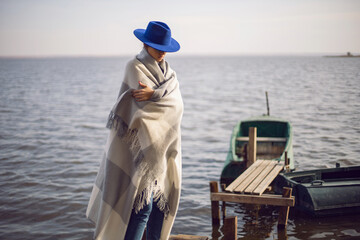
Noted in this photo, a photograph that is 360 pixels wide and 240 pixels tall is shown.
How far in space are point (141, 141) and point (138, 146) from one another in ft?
0.19

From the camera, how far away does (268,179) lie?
29.1 feet

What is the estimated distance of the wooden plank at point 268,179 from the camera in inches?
308

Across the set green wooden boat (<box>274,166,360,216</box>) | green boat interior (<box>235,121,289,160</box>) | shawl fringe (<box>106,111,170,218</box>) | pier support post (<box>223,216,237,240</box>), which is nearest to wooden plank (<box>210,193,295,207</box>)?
green wooden boat (<box>274,166,360,216</box>)

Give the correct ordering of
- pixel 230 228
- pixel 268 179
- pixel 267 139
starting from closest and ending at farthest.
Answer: pixel 230 228 → pixel 268 179 → pixel 267 139

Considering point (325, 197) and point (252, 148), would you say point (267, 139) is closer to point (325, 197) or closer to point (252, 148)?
point (252, 148)

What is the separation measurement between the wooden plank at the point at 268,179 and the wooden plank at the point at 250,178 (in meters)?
0.24

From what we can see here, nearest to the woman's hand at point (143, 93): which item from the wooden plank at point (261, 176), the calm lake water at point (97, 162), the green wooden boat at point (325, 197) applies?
the wooden plank at point (261, 176)

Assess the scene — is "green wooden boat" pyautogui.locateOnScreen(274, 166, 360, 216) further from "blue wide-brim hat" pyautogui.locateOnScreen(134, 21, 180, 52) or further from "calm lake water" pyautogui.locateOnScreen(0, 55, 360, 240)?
"blue wide-brim hat" pyautogui.locateOnScreen(134, 21, 180, 52)

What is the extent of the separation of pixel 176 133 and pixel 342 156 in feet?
43.0

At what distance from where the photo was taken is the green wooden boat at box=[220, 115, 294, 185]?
11.3m

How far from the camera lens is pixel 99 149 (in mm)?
17828

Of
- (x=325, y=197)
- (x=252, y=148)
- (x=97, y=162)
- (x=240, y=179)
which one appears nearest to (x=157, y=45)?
(x=240, y=179)

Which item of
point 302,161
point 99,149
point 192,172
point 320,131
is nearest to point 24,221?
point 192,172

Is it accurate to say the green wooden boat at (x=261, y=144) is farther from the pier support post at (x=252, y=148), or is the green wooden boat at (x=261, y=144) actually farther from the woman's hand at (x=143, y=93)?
the woman's hand at (x=143, y=93)
